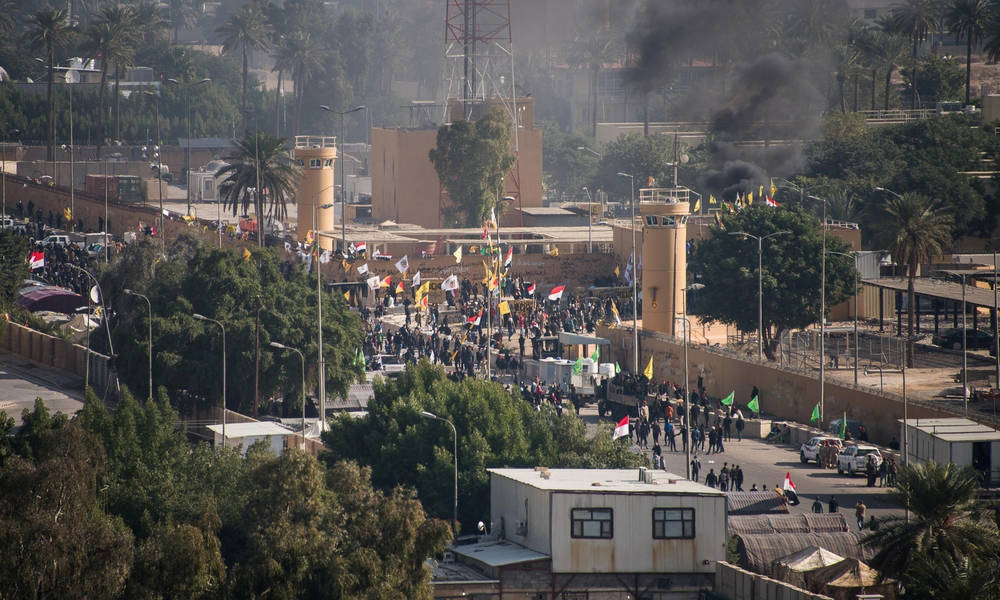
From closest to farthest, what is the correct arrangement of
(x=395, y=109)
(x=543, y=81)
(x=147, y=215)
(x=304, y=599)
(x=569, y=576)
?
(x=304, y=599)
(x=569, y=576)
(x=147, y=215)
(x=395, y=109)
(x=543, y=81)

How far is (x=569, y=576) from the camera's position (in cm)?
3656

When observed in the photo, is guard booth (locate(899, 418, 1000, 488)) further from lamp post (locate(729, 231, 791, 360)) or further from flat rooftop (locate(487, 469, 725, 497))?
lamp post (locate(729, 231, 791, 360))

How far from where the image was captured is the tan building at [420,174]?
340ft

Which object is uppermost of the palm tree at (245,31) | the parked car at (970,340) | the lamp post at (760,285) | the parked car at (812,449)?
the palm tree at (245,31)

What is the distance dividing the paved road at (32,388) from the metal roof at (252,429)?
31.5 feet

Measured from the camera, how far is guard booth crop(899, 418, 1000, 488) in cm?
4284

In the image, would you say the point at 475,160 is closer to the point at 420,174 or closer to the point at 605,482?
the point at 420,174

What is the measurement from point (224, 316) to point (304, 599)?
85.2ft

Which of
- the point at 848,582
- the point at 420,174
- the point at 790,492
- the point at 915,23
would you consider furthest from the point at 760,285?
the point at 915,23

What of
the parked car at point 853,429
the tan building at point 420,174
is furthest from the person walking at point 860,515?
the tan building at point 420,174

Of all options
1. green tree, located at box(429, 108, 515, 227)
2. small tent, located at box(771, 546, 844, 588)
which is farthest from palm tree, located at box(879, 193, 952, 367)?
green tree, located at box(429, 108, 515, 227)

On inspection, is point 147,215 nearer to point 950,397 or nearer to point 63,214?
point 63,214

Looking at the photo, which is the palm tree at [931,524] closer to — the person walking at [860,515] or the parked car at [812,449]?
the person walking at [860,515]

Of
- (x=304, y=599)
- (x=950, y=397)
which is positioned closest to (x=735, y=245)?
(x=950, y=397)
